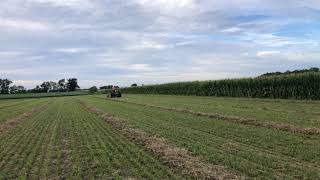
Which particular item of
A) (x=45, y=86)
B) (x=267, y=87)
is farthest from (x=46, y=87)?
(x=267, y=87)

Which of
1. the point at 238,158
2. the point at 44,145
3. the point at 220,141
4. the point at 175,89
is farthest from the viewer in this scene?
the point at 175,89

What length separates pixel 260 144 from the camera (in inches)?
544

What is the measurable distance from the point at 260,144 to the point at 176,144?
2447 mm

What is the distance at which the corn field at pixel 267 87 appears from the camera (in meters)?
40.9

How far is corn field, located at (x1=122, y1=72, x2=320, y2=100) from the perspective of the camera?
40.9 meters

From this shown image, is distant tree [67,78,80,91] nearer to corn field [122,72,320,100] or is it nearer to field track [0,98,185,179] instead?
corn field [122,72,320,100]

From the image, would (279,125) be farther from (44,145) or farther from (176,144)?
(44,145)

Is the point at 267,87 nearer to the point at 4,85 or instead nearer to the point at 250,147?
the point at 250,147

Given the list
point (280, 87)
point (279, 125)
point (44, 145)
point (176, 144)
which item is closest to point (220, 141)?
point (176, 144)

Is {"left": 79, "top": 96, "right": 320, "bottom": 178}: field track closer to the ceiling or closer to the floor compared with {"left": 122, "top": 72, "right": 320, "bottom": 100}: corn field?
closer to the floor

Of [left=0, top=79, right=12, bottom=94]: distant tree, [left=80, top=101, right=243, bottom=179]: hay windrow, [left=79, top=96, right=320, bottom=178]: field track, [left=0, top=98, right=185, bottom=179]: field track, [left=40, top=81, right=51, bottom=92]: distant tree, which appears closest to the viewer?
[left=80, top=101, right=243, bottom=179]: hay windrow

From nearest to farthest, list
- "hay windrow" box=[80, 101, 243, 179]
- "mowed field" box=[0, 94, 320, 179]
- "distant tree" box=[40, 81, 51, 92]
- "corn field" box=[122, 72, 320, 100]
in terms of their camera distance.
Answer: "hay windrow" box=[80, 101, 243, 179] < "mowed field" box=[0, 94, 320, 179] < "corn field" box=[122, 72, 320, 100] < "distant tree" box=[40, 81, 51, 92]

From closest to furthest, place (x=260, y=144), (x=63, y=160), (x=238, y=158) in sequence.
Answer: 1. (x=238, y=158)
2. (x=63, y=160)
3. (x=260, y=144)

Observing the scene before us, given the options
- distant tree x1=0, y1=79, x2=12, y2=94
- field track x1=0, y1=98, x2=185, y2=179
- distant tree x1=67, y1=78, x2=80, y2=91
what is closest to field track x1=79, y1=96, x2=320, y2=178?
field track x1=0, y1=98, x2=185, y2=179
